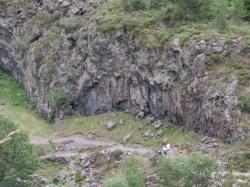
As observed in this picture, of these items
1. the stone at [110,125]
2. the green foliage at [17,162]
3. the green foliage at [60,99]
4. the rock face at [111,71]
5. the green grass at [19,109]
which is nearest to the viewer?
the green foliage at [17,162]

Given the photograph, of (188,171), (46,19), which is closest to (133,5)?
(46,19)

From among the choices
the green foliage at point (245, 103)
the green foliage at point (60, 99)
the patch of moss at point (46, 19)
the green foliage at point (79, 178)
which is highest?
the patch of moss at point (46, 19)

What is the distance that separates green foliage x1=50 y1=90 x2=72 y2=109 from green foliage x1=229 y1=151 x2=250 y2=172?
78.1 feet

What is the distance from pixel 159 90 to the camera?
200 feet

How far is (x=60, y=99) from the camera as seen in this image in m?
68.9

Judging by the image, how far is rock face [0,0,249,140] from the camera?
56.2 m

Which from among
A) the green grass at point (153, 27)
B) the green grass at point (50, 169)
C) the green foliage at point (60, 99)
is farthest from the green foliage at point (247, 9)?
the green grass at point (50, 169)

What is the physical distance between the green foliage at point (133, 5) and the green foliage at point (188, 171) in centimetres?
2540

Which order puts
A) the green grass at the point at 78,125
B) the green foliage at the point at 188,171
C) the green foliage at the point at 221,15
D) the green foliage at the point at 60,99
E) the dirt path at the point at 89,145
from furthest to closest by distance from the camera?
the green foliage at the point at 60,99, the green foliage at the point at 221,15, the green grass at the point at 78,125, the dirt path at the point at 89,145, the green foliage at the point at 188,171

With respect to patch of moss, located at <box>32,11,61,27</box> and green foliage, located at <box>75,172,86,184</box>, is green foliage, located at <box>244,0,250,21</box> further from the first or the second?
green foliage, located at <box>75,172,86,184</box>

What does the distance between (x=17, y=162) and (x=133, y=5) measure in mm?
23903

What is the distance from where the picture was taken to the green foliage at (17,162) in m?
49.5

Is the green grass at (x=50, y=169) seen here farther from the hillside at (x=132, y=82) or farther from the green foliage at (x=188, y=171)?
the green foliage at (x=188, y=171)

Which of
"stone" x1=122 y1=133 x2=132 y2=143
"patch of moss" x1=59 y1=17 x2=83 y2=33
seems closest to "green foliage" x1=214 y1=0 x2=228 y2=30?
"stone" x1=122 y1=133 x2=132 y2=143
